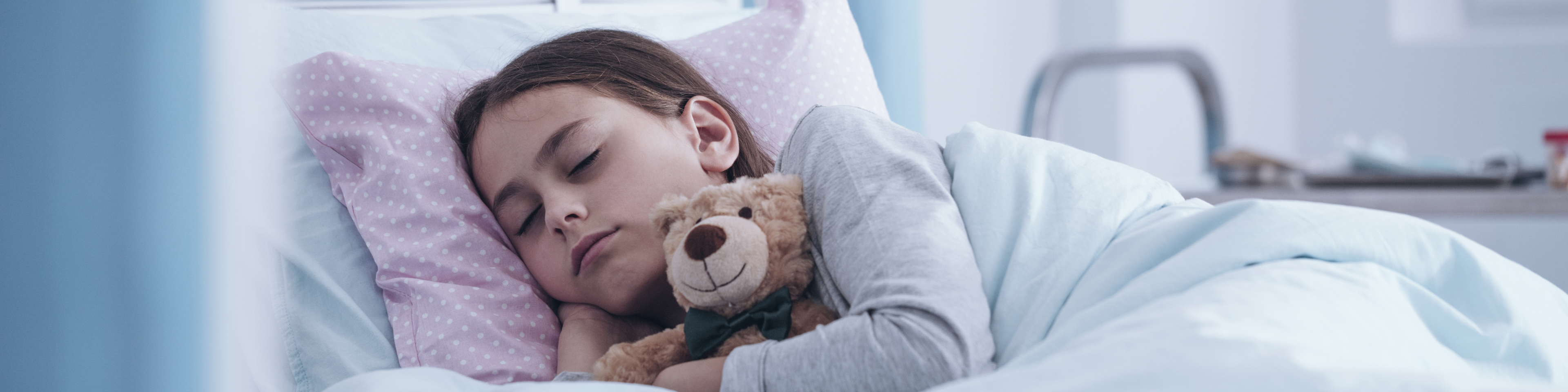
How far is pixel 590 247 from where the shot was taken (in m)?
Result: 0.71

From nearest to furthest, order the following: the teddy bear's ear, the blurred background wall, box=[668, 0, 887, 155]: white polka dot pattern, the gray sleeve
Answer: the blurred background wall, the gray sleeve, the teddy bear's ear, box=[668, 0, 887, 155]: white polka dot pattern

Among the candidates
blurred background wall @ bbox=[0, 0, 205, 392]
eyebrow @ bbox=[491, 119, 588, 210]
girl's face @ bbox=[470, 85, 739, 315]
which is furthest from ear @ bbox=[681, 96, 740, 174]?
blurred background wall @ bbox=[0, 0, 205, 392]

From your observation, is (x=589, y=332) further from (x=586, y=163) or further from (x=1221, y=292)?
(x=1221, y=292)

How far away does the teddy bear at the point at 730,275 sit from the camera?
557 mm

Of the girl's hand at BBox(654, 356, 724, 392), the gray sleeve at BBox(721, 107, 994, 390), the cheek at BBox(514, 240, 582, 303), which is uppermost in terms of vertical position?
the gray sleeve at BBox(721, 107, 994, 390)

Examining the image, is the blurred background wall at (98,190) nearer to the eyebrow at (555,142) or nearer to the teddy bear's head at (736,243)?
the teddy bear's head at (736,243)

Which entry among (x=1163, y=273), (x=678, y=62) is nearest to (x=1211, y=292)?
(x=1163, y=273)

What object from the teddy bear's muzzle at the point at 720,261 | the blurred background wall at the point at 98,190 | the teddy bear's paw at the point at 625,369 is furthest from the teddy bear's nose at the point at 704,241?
the blurred background wall at the point at 98,190

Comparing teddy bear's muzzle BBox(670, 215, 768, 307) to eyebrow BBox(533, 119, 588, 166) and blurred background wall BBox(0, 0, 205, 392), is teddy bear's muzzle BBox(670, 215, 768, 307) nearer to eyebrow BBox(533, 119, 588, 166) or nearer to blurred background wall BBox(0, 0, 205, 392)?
eyebrow BBox(533, 119, 588, 166)

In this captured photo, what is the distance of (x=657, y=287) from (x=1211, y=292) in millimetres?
400

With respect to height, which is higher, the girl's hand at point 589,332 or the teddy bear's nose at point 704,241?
the teddy bear's nose at point 704,241

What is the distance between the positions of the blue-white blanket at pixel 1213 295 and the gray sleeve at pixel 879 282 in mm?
39

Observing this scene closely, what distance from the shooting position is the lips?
700mm

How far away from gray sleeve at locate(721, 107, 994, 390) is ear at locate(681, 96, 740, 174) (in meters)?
0.13
